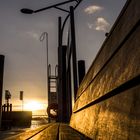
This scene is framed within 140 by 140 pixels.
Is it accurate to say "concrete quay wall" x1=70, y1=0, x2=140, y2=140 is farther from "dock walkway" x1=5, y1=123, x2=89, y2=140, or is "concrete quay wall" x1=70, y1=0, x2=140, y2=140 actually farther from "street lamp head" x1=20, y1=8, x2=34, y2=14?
"street lamp head" x1=20, y1=8, x2=34, y2=14

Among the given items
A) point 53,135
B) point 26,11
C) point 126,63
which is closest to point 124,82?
point 126,63

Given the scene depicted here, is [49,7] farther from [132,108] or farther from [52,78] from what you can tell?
[52,78]

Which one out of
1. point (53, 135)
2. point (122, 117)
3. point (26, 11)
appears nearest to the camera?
point (122, 117)

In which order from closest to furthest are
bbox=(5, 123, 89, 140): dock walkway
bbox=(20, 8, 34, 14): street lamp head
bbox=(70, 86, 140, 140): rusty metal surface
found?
bbox=(70, 86, 140, 140): rusty metal surface, bbox=(5, 123, 89, 140): dock walkway, bbox=(20, 8, 34, 14): street lamp head

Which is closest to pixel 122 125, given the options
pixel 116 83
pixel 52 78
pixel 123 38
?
pixel 116 83

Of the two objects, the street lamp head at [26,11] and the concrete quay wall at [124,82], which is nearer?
the concrete quay wall at [124,82]

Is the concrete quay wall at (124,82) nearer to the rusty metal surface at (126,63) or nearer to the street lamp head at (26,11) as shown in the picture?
the rusty metal surface at (126,63)

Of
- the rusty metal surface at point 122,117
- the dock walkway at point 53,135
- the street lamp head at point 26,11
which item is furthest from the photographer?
the street lamp head at point 26,11

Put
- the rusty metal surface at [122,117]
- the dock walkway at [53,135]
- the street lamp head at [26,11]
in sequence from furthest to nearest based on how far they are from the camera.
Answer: the street lamp head at [26,11] < the dock walkway at [53,135] < the rusty metal surface at [122,117]

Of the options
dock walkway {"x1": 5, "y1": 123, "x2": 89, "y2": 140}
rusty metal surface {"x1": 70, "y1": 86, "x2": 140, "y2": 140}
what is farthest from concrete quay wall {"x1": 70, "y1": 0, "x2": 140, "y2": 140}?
dock walkway {"x1": 5, "y1": 123, "x2": 89, "y2": 140}

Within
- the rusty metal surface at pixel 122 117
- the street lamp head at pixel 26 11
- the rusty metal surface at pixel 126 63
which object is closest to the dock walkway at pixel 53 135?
the rusty metal surface at pixel 122 117

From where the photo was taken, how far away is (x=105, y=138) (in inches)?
56.0

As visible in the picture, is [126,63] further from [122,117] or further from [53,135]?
[53,135]

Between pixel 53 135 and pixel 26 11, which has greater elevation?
pixel 26 11
